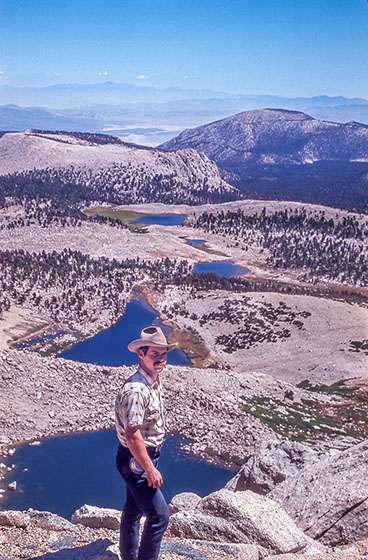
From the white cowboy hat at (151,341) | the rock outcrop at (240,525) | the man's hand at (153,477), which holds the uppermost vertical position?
the white cowboy hat at (151,341)

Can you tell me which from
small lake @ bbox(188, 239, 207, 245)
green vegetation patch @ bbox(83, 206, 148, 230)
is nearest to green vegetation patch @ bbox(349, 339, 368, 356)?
small lake @ bbox(188, 239, 207, 245)

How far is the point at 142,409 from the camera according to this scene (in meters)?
9.17

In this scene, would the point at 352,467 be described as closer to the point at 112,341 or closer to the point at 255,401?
the point at 255,401

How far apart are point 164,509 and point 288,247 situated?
12936 centimetres

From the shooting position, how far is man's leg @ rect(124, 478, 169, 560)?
955 cm

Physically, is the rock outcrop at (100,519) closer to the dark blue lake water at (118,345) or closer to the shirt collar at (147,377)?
the shirt collar at (147,377)

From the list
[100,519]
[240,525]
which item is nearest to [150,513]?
[240,525]

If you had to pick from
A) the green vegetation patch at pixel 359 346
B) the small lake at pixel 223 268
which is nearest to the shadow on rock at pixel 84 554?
the green vegetation patch at pixel 359 346

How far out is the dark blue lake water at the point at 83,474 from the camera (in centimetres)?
3225

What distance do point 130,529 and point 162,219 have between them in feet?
549

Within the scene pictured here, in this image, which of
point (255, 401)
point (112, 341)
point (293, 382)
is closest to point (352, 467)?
point (255, 401)

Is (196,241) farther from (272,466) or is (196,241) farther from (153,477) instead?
(153,477)

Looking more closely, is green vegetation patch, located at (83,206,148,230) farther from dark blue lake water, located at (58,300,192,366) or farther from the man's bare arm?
the man's bare arm

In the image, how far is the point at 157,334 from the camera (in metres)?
9.88
